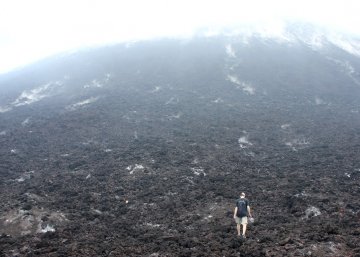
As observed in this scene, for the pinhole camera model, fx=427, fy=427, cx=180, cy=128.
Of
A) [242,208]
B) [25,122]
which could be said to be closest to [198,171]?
[242,208]

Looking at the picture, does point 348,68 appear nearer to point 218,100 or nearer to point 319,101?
point 319,101

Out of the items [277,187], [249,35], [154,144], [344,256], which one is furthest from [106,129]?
[249,35]

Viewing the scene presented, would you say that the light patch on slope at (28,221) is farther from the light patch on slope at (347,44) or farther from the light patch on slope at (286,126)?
the light patch on slope at (347,44)

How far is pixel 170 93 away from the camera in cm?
4688

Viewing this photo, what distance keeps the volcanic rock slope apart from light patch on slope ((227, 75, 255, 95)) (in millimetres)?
230

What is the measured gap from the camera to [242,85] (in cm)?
4912

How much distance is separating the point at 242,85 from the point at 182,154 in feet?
70.6

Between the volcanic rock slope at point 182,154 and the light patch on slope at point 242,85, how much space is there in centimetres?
23

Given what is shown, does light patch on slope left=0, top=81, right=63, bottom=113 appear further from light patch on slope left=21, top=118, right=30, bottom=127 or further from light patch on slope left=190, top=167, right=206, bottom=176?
light patch on slope left=190, top=167, right=206, bottom=176

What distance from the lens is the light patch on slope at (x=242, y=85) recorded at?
47.4m

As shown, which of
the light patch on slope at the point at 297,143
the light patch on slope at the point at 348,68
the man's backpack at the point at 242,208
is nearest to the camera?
the man's backpack at the point at 242,208

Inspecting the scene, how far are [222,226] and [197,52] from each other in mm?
46187

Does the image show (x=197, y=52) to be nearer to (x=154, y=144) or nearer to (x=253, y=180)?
(x=154, y=144)

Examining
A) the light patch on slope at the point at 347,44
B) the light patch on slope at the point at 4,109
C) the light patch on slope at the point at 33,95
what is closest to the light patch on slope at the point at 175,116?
the light patch on slope at the point at 33,95
